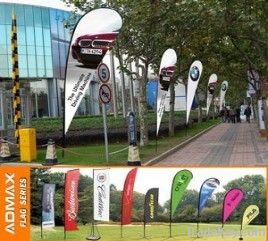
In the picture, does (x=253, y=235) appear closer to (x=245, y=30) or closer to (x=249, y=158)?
(x=249, y=158)

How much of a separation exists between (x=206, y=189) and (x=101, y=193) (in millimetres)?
1248

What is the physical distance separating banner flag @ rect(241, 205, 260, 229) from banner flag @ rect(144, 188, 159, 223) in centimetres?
102

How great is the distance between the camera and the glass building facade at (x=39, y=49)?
2227 inches

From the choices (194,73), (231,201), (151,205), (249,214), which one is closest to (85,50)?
(151,205)

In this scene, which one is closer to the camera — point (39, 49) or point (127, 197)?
point (127, 197)

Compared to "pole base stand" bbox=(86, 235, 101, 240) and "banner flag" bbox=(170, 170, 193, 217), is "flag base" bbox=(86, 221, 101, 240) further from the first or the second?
"banner flag" bbox=(170, 170, 193, 217)

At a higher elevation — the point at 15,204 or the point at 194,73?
the point at 194,73

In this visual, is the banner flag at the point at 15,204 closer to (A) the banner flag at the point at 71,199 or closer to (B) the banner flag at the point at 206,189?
(A) the banner flag at the point at 71,199

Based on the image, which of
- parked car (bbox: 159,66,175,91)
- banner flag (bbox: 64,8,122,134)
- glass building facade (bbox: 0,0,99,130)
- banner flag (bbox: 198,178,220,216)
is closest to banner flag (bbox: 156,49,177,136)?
parked car (bbox: 159,66,175,91)

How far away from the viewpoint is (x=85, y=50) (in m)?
12.3

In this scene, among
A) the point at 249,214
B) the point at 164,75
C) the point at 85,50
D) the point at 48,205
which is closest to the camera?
the point at 249,214

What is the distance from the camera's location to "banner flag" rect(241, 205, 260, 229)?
687 cm

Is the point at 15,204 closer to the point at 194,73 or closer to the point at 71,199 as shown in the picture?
the point at 71,199

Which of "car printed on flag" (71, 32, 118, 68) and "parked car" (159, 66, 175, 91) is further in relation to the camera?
"parked car" (159, 66, 175, 91)
